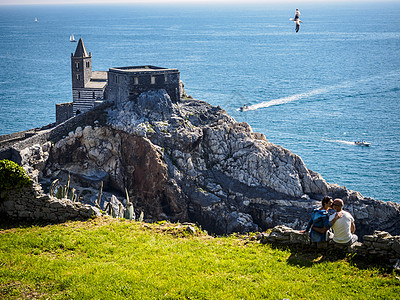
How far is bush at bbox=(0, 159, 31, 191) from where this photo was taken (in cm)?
2078

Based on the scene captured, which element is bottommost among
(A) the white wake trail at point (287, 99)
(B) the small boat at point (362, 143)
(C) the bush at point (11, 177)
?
(B) the small boat at point (362, 143)

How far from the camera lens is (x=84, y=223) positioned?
21.6m

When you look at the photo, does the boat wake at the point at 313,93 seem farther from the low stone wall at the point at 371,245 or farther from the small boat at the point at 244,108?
the low stone wall at the point at 371,245

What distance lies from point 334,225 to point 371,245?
144 centimetres

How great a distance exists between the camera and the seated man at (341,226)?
18.2 meters

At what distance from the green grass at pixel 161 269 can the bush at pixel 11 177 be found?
1.80 meters

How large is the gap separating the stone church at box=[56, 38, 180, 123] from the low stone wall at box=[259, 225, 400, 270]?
41833 mm

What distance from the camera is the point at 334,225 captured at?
18.4 m

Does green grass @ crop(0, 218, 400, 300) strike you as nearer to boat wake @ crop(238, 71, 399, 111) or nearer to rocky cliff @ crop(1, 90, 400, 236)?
rocky cliff @ crop(1, 90, 400, 236)

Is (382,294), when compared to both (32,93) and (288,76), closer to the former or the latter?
(32,93)

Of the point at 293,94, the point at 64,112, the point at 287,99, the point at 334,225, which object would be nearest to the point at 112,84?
the point at 64,112

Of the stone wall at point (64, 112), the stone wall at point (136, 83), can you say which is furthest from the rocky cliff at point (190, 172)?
the stone wall at point (64, 112)

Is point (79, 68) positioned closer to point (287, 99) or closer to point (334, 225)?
point (334, 225)

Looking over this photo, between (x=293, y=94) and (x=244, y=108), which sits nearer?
(x=244, y=108)
